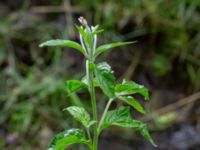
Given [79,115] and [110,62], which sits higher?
[79,115]

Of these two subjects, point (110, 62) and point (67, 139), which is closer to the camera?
point (67, 139)

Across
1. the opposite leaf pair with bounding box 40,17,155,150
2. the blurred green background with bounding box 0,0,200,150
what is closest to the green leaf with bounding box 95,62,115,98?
the opposite leaf pair with bounding box 40,17,155,150

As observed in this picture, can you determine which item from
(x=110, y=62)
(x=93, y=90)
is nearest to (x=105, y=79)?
(x=93, y=90)

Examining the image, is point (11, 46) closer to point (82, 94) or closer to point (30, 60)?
point (30, 60)

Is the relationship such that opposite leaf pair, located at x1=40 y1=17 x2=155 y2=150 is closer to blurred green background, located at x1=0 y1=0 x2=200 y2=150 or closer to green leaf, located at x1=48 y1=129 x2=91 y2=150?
green leaf, located at x1=48 y1=129 x2=91 y2=150

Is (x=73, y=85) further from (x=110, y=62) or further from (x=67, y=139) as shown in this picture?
(x=110, y=62)

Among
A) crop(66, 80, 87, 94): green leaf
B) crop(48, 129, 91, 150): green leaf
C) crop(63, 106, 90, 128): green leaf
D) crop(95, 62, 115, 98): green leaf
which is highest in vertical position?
crop(95, 62, 115, 98): green leaf

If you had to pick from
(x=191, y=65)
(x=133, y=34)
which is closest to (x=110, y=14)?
(x=133, y=34)
